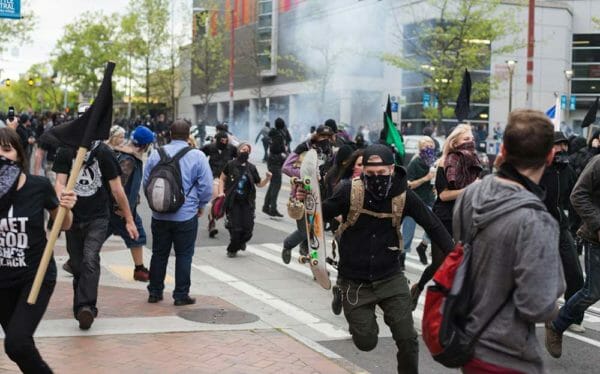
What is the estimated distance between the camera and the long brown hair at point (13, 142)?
452 centimetres

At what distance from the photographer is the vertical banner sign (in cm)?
1511

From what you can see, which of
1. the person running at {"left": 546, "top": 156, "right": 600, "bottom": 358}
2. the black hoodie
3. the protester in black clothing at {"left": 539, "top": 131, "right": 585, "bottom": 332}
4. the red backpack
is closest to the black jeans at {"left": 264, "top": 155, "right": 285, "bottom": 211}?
the protester in black clothing at {"left": 539, "top": 131, "right": 585, "bottom": 332}

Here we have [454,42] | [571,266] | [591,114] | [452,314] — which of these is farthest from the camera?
[454,42]

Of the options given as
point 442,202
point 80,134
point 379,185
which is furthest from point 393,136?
point 80,134

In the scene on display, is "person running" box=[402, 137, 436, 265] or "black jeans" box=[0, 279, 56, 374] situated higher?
"person running" box=[402, 137, 436, 265]

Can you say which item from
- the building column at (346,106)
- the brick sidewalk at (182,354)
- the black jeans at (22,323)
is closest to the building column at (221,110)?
the building column at (346,106)

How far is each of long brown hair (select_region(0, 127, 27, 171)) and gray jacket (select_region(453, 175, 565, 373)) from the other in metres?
2.59

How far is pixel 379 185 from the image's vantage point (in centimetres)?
509

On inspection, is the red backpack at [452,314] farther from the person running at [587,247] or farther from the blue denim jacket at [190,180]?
the blue denim jacket at [190,180]

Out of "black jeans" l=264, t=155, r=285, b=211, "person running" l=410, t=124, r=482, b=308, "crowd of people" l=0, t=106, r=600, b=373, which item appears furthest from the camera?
"black jeans" l=264, t=155, r=285, b=211

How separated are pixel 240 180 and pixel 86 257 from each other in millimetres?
4741

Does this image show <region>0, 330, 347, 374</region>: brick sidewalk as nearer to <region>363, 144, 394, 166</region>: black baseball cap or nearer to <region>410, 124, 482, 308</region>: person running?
<region>363, 144, 394, 166</region>: black baseball cap

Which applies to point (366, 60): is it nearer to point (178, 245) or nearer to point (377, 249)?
point (178, 245)

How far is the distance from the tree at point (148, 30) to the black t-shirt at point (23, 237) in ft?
161
